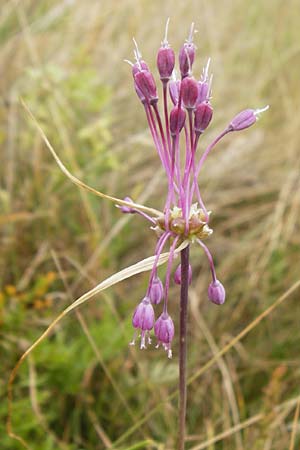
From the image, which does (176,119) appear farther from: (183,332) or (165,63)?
(183,332)

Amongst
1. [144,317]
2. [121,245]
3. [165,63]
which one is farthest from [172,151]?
[121,245]

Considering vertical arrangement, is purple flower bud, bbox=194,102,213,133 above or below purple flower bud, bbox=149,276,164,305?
above

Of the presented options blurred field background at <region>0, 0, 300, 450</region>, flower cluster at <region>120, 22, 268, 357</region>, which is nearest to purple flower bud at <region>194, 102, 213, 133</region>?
flower cluster at <region>120, 22, 268, 357</region>

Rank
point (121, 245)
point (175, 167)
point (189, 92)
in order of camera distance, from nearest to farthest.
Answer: point (189, 92) → point (175, 167) → point (121, 245)

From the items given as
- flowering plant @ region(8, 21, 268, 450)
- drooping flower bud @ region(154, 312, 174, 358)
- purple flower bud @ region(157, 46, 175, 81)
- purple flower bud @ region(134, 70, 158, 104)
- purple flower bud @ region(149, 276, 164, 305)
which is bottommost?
drooping flower bud @ region(154, 312, 174, 358)

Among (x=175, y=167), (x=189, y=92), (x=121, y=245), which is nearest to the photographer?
(x=189, y=92)

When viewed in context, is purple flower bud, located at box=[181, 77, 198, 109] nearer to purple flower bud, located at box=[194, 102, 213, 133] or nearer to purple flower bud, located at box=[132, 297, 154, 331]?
purple flower bud, located at box=[194, 102, 213, 133]

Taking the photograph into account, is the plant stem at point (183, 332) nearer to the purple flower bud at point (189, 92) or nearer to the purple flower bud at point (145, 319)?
the purple flower bud at point (145, 319)

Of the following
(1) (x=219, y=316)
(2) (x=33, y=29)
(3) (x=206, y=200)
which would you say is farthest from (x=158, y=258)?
(2) (x=33, y=29)
